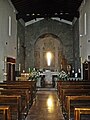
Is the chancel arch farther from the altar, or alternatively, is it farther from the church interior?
the altar

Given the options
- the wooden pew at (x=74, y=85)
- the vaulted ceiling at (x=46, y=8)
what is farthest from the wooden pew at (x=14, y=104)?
the vaulted ceiling at (x=46, y=8)

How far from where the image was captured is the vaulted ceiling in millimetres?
23781

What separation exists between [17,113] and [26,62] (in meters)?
24.5

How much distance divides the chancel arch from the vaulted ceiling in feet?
8.04

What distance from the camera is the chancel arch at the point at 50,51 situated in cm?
3089

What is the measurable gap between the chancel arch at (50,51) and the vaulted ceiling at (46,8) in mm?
2452

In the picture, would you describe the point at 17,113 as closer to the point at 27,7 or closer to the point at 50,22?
the point at 27,7

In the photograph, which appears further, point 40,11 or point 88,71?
point 40,11

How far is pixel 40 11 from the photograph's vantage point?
28109 millimetres

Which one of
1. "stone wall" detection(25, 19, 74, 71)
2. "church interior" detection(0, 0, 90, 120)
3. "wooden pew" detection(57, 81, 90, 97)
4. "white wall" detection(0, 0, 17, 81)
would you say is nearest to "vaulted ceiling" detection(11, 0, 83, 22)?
"church interior" detection(0, 0, 90, 120)

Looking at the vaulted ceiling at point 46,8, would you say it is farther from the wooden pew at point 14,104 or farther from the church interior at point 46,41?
the wooden pew at point 14,104

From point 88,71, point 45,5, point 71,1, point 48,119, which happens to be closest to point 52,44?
point 45,5

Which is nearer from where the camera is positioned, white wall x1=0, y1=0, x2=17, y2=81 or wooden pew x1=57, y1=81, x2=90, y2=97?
wooden pew x1=57, y1=81, x2=90, y2=97

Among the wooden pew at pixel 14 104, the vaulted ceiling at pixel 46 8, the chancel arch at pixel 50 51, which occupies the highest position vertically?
the vaulted ceiling at pixel 46 8
